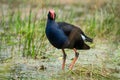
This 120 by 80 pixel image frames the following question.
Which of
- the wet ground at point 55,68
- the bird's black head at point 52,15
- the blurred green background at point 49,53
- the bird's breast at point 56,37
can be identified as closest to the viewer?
the wet ground at point 55,68

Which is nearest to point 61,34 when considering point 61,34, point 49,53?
point 61,34

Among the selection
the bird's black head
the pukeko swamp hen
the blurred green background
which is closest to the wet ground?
the blurred green background

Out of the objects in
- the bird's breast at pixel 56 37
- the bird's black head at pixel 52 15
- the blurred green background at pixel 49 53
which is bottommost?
the blurred green background at pixel 49 53

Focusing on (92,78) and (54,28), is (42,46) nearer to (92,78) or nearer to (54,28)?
(54,28)

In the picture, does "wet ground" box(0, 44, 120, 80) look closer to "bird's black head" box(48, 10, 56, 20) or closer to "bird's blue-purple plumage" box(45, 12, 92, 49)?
"bird's blue-purple plumage" box(45, 12, 92, 49)

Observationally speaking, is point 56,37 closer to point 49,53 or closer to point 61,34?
point 61,34

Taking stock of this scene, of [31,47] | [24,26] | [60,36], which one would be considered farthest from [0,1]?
[60,36]

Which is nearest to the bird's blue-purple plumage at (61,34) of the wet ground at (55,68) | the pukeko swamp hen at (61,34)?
the pukeko swamp hen at (61,34)

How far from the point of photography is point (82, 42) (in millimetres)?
7230

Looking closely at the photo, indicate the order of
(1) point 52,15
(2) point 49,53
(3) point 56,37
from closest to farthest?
(3) point 56,37
(1) point 52,15
(2) point 49,53

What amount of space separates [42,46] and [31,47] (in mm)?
160

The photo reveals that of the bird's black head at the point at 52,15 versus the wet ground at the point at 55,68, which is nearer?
the wet ground at the point at 55,68

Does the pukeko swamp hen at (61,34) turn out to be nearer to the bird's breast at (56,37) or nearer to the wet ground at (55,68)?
the bird's breast at (56,37)

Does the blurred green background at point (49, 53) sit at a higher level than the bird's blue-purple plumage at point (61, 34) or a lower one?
lower
